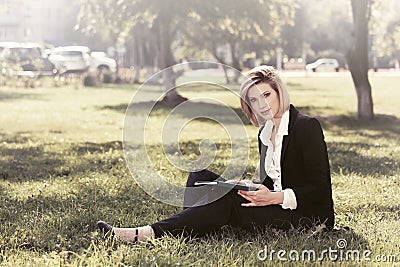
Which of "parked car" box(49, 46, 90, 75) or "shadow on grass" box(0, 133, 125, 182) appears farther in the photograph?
"parked car" box(49, 46, 90, 75)

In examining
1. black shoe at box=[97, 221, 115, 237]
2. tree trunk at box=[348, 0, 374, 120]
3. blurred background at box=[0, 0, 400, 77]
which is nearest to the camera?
black shoe at box=[97, 221, 115, 237]

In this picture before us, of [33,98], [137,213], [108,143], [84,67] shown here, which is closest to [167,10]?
[33,98]

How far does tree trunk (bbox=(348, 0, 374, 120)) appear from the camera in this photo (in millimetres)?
15758

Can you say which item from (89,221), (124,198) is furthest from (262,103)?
(124,198)

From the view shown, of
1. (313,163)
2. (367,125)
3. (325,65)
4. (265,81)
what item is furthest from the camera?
(325,65)

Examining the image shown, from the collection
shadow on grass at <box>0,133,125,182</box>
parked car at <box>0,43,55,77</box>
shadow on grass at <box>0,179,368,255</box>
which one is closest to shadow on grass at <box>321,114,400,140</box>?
shadow on grass at <box>0,133,125,182</box>

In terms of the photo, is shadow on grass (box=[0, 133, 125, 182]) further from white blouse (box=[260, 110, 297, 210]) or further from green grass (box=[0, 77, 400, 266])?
white blouse (box=[260, 110, 297, 210])

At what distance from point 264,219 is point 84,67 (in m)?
38.7

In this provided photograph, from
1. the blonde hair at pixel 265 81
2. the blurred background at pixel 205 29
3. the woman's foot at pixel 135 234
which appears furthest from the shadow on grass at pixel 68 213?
the blurred background at pixel 205 29

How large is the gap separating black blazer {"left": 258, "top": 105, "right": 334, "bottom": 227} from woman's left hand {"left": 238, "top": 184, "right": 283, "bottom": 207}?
0.14 m

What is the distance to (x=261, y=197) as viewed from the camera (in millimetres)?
4586

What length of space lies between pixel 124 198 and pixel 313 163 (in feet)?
7.98

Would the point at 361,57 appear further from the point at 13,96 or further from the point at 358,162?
the point at 13,96

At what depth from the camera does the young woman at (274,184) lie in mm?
4543
